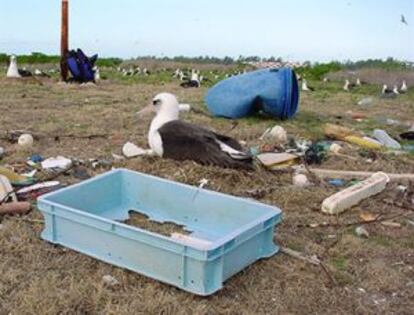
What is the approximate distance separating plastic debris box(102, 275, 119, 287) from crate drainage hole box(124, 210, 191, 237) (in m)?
0.68

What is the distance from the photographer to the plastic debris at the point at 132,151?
4.96m

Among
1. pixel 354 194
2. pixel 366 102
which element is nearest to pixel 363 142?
pixel 354 194

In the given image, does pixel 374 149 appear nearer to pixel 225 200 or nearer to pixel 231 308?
pixel 225 200

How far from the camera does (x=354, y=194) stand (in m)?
4.01

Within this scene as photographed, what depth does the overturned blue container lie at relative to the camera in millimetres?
7043

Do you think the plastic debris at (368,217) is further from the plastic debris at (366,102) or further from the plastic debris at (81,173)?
the plastic debris at (366,102)

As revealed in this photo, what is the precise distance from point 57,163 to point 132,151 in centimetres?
72

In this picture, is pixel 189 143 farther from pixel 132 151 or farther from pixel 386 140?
pixel 386 140

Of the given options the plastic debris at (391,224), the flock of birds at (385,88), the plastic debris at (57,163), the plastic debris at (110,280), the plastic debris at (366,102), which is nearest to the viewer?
the plastic debris at (110,280)

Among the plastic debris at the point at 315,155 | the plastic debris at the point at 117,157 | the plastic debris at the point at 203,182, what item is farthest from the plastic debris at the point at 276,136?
the plastic debris at the point at 203,182

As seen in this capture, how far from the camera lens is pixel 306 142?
5.99 metres

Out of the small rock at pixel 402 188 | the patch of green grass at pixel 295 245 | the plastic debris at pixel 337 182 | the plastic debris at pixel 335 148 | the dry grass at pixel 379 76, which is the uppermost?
the dry grass at pixel 379 76

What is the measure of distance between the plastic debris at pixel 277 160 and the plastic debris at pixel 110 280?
2214 millimetres

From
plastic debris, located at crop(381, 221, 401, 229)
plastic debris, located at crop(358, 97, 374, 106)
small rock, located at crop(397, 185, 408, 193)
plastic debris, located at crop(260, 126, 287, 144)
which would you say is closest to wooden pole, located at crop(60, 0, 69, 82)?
plastic debris, located at crop(358, 97, 374, 106)
